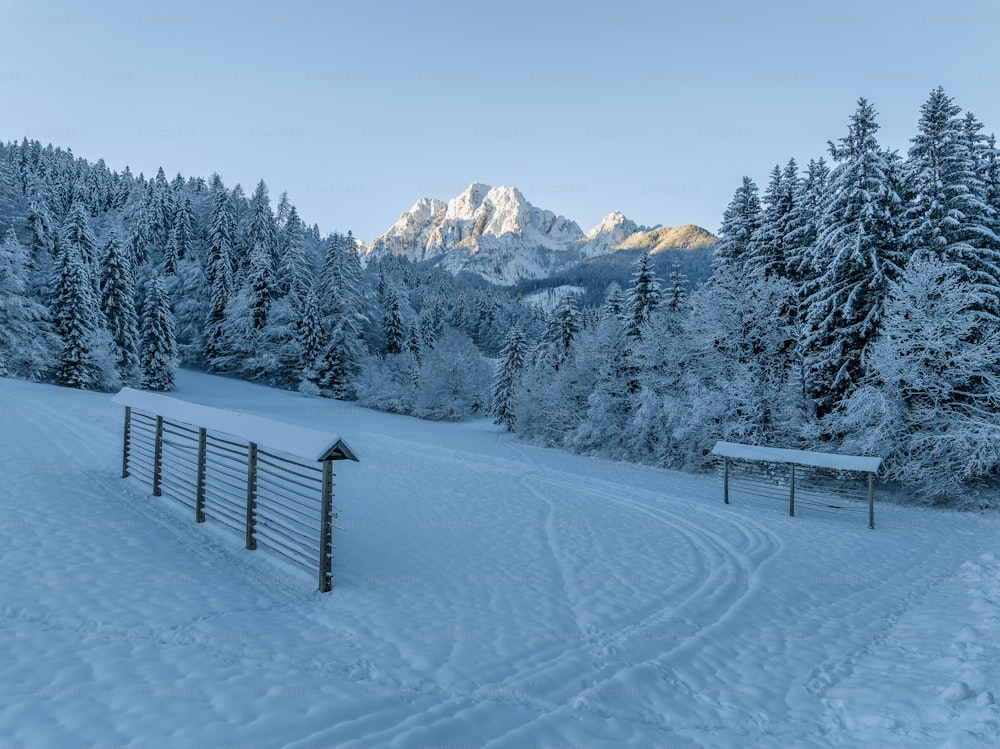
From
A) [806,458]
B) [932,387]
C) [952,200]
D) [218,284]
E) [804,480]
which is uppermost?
[218,284]

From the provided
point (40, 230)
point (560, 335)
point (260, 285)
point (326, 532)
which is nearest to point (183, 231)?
point (40, 230)

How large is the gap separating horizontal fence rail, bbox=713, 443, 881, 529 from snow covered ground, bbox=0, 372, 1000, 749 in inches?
79.7

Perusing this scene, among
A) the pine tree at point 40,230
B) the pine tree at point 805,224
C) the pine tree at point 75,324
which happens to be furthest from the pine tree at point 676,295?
the pine tree at point 40,230

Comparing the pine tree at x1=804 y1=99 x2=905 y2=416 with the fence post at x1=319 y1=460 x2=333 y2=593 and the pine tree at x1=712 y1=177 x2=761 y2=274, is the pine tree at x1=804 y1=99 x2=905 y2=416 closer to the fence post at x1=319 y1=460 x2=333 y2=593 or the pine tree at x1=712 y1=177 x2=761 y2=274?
the pine tree at x1=712 y1=177 x2=761 y2=274

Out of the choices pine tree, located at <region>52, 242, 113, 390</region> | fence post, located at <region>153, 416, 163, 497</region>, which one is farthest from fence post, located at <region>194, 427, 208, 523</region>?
pine tree, located at <region>52, 242, 113, 390</region>

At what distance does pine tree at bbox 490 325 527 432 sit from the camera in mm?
43781

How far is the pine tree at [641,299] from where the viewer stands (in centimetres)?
3067

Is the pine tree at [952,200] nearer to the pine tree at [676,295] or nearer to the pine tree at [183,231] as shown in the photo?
the pine tree at [676,295]

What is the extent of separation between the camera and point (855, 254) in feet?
63.6

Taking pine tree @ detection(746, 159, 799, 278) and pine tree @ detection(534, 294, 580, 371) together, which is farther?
pine tree @ detection(534, 294, 580, 371)

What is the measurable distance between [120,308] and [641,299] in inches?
1506

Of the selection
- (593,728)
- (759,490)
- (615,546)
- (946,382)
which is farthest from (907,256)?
(593,728)

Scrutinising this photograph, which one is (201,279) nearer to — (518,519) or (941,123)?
(518,519)

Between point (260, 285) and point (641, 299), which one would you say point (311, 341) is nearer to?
point (260, 285)
